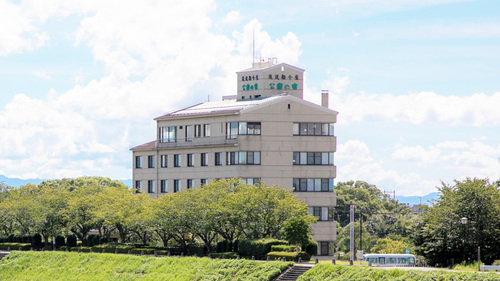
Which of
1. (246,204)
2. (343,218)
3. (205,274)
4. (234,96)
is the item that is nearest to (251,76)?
(234,96)

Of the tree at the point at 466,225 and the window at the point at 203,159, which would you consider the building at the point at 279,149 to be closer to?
the window at the point at 203,159

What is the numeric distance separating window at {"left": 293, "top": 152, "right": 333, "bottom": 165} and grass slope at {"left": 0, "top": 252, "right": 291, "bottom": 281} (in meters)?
28.9

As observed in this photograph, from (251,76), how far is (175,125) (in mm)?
11943

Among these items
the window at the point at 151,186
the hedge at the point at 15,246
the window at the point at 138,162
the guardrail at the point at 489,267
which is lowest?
the hedge at the point at 15,246

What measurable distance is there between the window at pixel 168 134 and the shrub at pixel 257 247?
3673cm

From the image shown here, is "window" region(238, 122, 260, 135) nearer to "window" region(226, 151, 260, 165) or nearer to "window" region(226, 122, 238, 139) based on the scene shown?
"window" region(226, 122, 238, 139)

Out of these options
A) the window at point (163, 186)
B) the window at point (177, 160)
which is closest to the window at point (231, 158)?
the window at point (177, 160)

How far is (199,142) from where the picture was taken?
4146 inches

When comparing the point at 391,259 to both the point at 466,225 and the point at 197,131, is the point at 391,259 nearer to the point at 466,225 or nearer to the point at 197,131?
the point at 466,225

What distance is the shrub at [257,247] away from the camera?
72438 millimetres

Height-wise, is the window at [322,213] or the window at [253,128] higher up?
the window at [253,128]

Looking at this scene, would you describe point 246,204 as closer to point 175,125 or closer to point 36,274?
point 36,274

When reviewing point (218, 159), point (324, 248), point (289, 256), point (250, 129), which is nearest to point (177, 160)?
point (218, 159)

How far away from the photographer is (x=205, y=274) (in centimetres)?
6988
